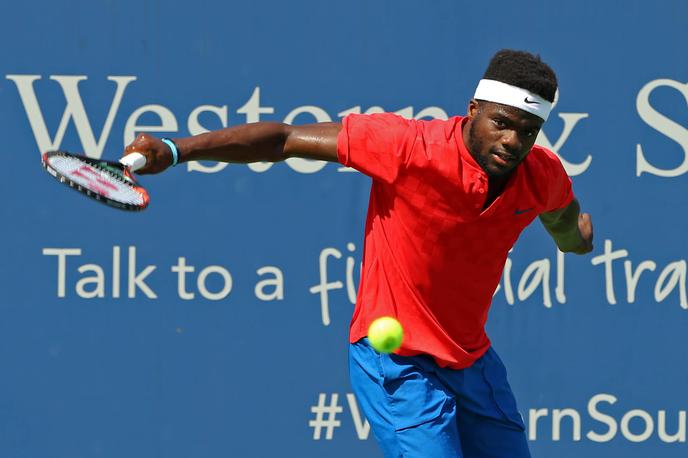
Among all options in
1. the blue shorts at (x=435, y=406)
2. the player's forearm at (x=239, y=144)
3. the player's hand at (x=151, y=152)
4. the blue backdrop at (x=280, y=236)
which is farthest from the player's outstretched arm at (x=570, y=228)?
the player's hand at (x=151, y=152)

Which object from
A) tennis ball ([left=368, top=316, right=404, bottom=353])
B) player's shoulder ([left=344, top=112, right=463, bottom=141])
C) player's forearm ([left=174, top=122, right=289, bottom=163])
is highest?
player's shoulder ([left=344, top=112, right=463, bottom=141])

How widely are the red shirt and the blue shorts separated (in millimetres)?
56

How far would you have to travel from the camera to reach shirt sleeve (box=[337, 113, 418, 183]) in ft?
12.1

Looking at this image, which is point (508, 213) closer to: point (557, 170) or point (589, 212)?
point (557, 170)

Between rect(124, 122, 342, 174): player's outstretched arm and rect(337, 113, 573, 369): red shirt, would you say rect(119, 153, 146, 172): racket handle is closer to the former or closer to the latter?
rect(124, 122, 342, 174): player's outstretched arm

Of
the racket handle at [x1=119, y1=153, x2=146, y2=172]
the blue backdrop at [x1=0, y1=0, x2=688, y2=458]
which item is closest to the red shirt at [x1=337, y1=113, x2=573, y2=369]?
the racket handle at [x1=119, y1=153, x2=146, y2=172]

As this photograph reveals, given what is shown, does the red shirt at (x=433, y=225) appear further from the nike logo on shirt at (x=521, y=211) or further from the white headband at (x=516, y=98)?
the white headband at (x=516, y=98)

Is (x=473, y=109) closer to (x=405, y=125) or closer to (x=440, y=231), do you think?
(x=405, y=125)

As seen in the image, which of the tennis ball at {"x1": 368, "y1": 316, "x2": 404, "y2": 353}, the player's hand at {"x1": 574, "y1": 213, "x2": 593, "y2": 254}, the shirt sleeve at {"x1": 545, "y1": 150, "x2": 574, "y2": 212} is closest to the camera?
the tennis ball at {"x1": 368, "y1": 316, "x2": 404, "y2": 353}

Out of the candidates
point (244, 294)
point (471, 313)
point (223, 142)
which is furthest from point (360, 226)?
point (223, 142)

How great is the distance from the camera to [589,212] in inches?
204

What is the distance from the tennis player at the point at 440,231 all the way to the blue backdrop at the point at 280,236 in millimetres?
1228

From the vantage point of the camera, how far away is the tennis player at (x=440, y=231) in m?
3.68

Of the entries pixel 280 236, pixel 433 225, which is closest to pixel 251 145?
pixel 433 225
